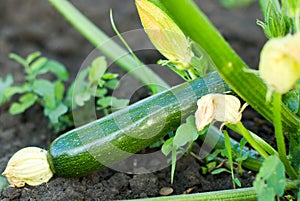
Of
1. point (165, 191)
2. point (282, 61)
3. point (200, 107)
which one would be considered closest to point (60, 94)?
point (165, 191)

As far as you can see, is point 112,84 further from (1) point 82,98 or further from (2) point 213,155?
(2) point 213,155

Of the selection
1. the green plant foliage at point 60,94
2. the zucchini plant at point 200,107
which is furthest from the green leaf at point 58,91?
the zucchini plant at point 200,107

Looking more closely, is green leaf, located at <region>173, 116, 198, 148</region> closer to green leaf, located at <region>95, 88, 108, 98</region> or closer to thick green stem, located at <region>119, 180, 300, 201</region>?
thick green stem, located at <region>119, 180, 300, 201</region>

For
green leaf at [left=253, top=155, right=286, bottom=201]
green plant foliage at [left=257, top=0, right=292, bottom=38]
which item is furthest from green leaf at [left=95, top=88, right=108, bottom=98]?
green leaf at [left=253, top=155, right=286, bottom=201]

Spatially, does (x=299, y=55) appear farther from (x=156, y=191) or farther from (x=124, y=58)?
(x=124, y=58)

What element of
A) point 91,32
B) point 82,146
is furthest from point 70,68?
point 82,146
